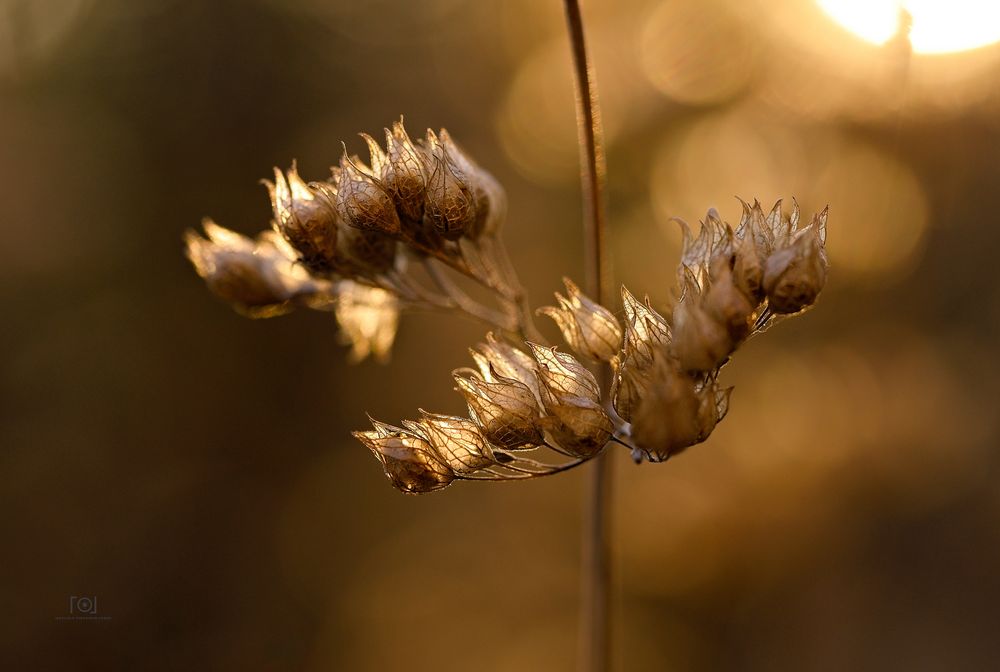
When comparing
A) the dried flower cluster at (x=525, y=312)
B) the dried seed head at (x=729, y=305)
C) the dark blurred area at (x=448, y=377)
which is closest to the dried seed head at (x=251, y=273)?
the dried flower cluster at (x=525, y=312)

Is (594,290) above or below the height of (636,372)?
above

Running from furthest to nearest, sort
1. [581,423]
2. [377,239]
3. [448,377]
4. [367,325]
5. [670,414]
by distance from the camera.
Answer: [448,377] → [367,325] → [377,239] → [581,423] → [670,414]

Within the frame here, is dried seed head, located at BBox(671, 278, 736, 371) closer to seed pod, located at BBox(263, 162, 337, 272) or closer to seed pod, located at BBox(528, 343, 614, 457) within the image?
seed pod, located at BBox(528, 343, 614, 457)

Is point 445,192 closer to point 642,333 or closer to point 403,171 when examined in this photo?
point 403,171

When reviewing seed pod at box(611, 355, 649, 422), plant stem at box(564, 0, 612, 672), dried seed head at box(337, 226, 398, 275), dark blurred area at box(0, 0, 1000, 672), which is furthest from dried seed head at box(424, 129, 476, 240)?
dark blurred area at box(0, 0, 1000, 672)

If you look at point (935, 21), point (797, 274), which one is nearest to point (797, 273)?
point (797, 274)

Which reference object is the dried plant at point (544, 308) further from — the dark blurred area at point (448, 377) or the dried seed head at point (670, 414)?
the dark blurred area at point (448, 377)
